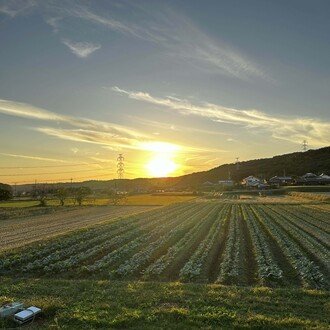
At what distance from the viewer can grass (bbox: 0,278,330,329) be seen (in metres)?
12.8

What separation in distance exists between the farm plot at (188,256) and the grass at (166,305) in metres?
2.66

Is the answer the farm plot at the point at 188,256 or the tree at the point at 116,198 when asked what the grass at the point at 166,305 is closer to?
the farm plot at the point at 188,256

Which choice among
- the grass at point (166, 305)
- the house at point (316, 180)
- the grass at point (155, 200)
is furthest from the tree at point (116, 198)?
the grass at point (166, 305)

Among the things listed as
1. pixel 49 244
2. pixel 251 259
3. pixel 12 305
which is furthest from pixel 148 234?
pixel 12 305

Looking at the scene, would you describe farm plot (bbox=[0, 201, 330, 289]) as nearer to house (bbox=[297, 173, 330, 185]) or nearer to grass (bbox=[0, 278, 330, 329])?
grass (bbox=[0, 278, 330, 329])

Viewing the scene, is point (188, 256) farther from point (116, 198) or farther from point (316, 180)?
point (316, 180)

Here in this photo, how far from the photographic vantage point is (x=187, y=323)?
12.9 metres

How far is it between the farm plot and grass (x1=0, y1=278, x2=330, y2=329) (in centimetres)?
266

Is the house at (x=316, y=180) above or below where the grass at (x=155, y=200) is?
above

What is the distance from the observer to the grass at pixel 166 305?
1284 centimetres

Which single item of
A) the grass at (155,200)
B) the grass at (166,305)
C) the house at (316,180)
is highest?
the house at (316,180)

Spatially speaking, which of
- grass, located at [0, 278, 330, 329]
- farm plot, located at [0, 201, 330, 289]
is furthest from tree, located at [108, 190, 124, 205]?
grass, located at [0, 278, 330, 329]

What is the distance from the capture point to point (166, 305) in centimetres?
1466

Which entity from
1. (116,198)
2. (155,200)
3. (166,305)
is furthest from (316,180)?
(166,305)
